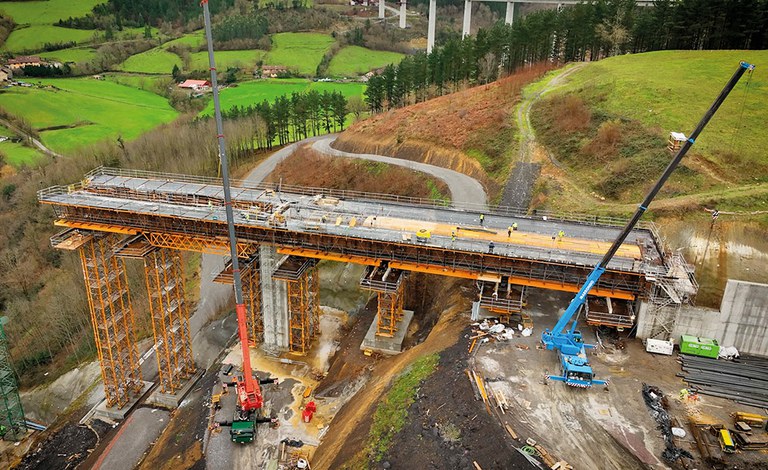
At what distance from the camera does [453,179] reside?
6694cm

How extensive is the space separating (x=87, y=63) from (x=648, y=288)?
15668 centimetres

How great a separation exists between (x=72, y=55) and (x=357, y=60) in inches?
3269

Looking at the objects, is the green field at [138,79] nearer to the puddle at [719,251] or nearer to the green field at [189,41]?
the green field at [189,41]

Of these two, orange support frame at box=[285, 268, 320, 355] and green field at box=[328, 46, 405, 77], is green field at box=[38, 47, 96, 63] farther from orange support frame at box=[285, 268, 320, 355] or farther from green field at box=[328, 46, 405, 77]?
orange support frame at box=[285, 268, 320, 355]

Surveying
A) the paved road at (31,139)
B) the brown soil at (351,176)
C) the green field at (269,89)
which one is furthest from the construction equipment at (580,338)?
the green field at (269,89)

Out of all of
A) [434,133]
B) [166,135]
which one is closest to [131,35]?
[166,135]

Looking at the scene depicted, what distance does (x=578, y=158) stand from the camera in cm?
6175

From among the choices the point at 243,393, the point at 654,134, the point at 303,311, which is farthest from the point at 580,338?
the point at 654,134

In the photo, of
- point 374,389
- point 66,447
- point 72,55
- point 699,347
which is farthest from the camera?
point 72,55

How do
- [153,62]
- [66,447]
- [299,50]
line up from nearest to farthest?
[66,447]
[153,62]
[299,50]

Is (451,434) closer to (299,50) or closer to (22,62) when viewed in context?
(22,62)

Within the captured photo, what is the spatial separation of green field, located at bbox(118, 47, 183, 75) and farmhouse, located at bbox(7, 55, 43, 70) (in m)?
20.0

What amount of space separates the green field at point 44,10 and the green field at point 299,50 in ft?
Answer: 214

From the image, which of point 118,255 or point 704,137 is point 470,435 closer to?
point 118,255
